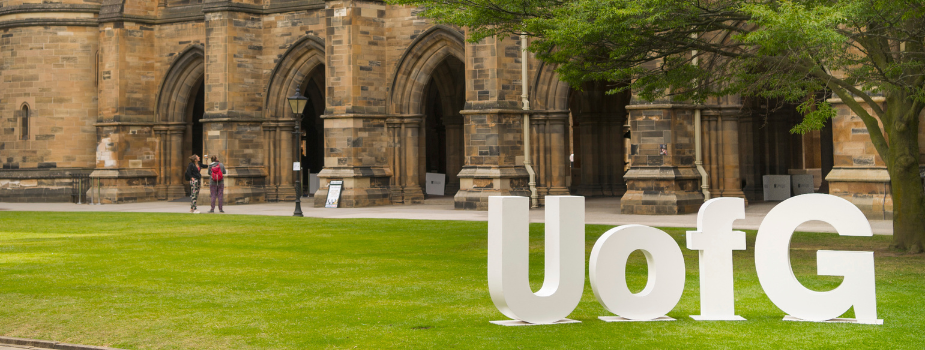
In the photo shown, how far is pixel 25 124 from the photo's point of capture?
30.7 meters

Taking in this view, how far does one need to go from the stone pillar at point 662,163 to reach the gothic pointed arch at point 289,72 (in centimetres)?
1142

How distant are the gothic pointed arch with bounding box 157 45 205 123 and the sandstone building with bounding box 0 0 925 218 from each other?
46mm

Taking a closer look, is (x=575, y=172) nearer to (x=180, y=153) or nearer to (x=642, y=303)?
(x=180, y=153)

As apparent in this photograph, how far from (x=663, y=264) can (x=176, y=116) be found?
2584 centimetres

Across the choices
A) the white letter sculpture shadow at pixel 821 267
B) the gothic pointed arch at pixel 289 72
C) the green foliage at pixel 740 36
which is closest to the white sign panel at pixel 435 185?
the gothic pointed arch at pixel 289 72

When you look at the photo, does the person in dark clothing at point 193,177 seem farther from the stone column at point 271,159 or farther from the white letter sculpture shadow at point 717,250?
the white letter sculpture shadow at point 717,250

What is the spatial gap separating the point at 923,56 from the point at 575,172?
2340cm

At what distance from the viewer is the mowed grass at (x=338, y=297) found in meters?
6.75

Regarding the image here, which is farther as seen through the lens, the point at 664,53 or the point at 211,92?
the point at 211,92

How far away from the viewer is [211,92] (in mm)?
27547

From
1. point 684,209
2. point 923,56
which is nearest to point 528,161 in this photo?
point 684,209

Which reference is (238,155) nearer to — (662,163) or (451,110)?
(451,110)

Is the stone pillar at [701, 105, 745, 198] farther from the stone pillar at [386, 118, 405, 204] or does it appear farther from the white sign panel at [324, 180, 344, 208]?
the white sign panel at [324, 180, 344, 208]

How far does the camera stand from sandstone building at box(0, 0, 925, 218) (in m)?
22.5
